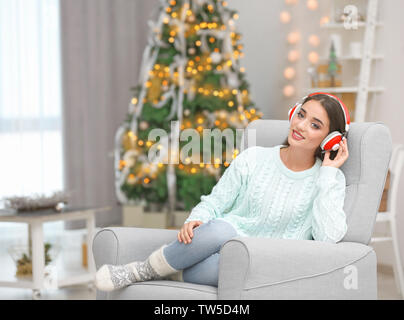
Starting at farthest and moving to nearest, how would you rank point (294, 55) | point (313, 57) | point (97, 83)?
point (97, 83) → point (294, 55) → point (313, 57)

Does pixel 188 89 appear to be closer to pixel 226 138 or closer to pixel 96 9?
pixel 226 138

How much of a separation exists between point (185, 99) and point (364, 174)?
8.17 ft

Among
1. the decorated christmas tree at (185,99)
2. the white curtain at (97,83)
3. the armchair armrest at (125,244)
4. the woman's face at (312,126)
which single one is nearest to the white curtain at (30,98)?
the white curtain at (97,83)

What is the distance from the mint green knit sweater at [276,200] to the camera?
1.98 meters

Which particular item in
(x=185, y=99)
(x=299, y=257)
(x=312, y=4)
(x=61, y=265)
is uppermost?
(x=312, y=4)

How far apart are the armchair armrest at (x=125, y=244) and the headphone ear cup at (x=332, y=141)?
0.60 metres

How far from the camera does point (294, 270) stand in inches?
70.3

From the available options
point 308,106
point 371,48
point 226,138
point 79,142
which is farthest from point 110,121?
point 308,106

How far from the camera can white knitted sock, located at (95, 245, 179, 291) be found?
189 cm

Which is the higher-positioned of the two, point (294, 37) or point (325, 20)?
point (325, 20)

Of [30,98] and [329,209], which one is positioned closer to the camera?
[329,209]

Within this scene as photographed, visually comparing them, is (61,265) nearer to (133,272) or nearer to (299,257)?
(133,272)

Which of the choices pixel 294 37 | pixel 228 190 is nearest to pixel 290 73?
pixel 294 37
